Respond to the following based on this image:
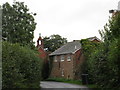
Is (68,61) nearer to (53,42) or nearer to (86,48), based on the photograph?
(86,48)

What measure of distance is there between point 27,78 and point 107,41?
640 centimetres

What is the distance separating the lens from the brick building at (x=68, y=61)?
46.2 meters

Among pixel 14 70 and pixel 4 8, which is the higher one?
pixel 4 8

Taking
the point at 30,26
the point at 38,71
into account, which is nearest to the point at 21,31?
the point at 30,26

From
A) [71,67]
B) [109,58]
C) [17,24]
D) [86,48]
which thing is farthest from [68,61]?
[109,58]

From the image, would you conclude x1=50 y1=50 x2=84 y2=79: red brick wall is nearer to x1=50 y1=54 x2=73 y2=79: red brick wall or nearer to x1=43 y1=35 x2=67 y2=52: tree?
x1=50 y1=54 x2=73 y2=79: red brick wall

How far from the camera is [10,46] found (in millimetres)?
18719

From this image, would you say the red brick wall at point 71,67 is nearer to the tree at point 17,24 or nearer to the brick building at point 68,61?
the brick building at point 68,61

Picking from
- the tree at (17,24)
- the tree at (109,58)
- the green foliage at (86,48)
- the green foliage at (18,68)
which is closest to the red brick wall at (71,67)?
the green foliage at (86,48)

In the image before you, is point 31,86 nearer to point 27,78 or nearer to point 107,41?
point 27,78

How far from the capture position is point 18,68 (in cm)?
1902

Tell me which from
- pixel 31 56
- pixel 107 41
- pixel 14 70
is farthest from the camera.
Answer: pixel 31 56

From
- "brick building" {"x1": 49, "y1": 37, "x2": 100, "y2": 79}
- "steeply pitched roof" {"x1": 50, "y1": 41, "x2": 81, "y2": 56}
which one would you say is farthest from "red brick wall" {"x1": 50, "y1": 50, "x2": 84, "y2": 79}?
"steeply pitched roof" {"x1": 50, "y1": 41, "x2": 81, "y2": 56}

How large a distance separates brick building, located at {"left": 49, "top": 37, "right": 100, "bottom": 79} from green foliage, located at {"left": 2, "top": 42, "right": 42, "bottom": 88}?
2036cm
